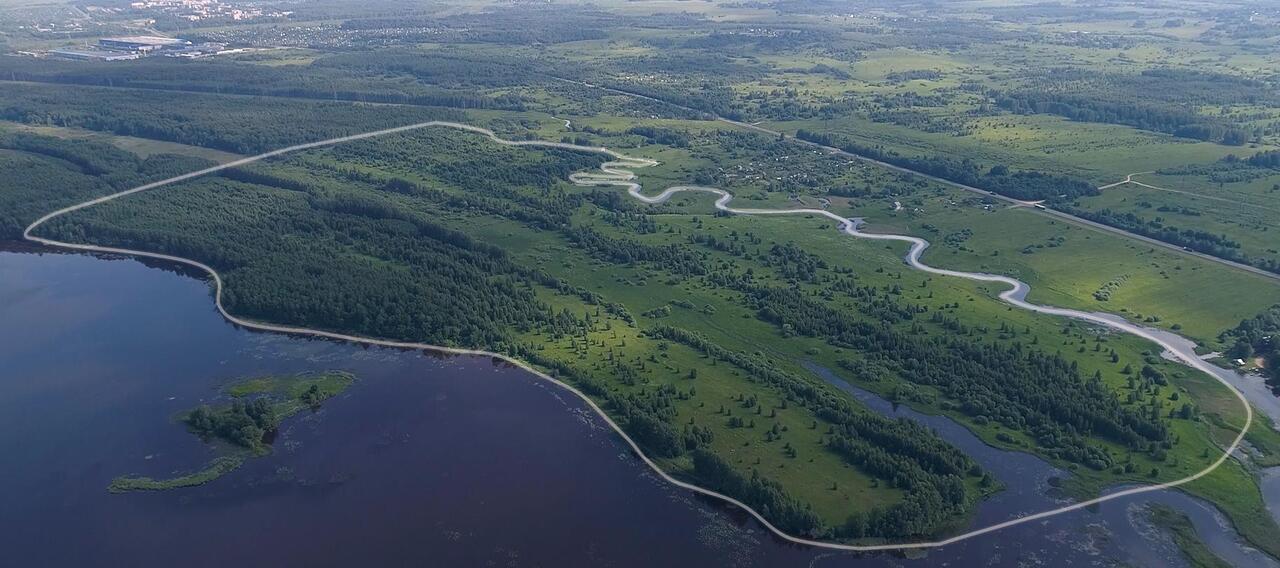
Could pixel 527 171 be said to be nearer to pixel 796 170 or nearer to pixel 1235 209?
pixel 796 170

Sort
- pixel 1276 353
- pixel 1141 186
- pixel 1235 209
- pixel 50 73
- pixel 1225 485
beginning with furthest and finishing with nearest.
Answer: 1. pixel 50 73
2. pixel 1141 186
3. pixel 1235 209
4. pixel 1276 353
5. pixel 1225 485

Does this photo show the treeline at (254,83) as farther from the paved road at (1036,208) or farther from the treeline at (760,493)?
the treeline at (760,493)

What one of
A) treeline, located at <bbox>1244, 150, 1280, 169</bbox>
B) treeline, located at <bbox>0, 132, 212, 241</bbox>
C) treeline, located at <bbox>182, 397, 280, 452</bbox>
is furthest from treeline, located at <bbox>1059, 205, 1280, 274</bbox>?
treeline, located at <bbox>0, 132, 212, 241</bbox>

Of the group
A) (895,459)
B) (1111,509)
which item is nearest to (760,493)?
(895,459)

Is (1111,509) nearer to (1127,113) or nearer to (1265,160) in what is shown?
(1265,160)

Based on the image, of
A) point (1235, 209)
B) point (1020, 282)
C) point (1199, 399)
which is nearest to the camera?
point (1199, 399)

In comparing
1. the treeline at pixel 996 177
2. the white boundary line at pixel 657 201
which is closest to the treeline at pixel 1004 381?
the white boundary line at pixel 657 201

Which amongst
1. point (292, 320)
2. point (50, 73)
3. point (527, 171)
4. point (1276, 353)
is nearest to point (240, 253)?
point (292, 320)
